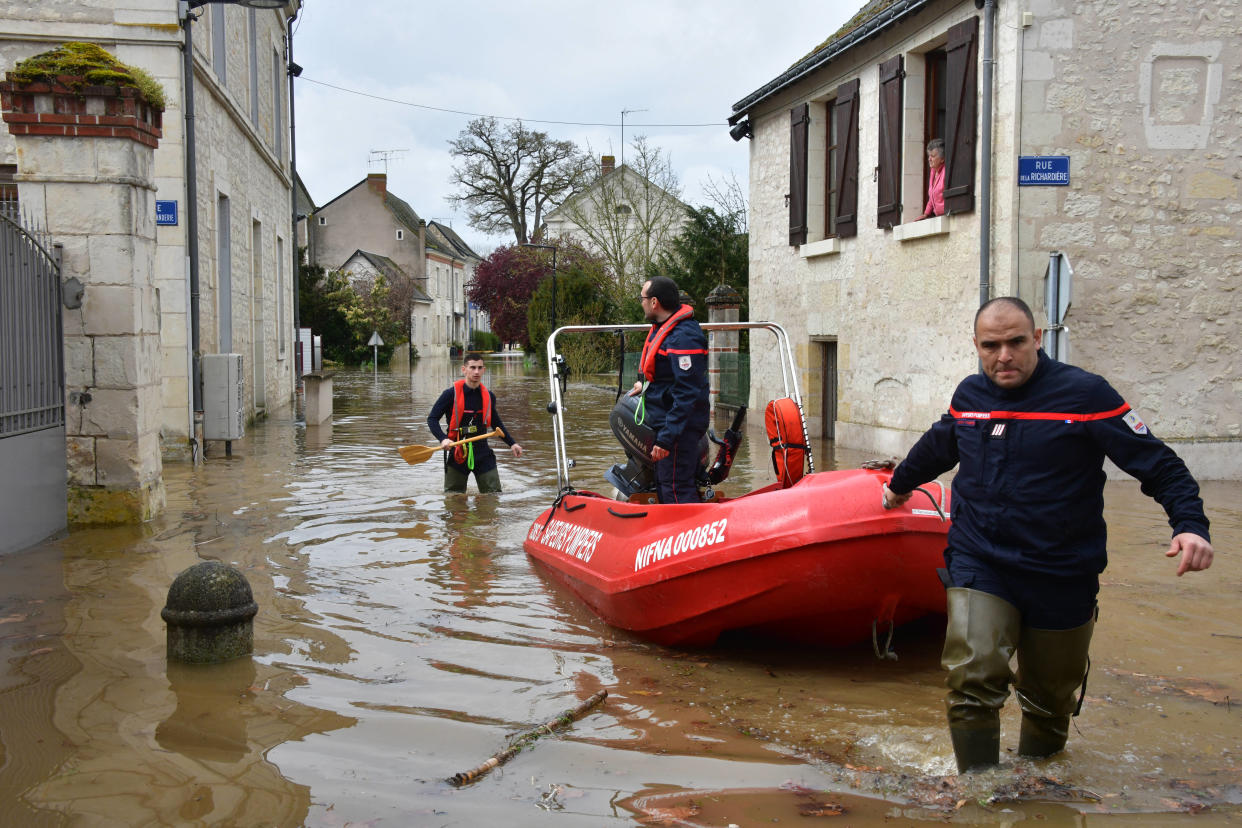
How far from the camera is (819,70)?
16.1 meters

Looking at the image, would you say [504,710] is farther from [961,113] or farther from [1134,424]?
[961,113]

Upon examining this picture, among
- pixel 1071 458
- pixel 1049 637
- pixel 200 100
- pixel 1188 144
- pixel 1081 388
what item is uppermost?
pixel 200 100

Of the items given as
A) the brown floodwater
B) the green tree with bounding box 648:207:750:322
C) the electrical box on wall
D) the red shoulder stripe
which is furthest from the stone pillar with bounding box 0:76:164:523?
the green tree with bounding box 648:207:750:322

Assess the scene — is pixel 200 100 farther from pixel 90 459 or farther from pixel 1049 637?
pixel 1049 637

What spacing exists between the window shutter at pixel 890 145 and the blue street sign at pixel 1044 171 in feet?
9.21

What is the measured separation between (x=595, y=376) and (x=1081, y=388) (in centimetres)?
3242

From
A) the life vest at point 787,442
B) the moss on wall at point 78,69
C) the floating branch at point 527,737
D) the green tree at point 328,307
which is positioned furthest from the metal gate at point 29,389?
the green tree at point 328,307

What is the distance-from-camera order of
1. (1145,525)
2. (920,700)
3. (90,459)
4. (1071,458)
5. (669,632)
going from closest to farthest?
(1071,458) < (920,700) < (669,632) < (90,459) < (1145,525)

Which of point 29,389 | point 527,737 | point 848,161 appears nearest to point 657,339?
point 527,737

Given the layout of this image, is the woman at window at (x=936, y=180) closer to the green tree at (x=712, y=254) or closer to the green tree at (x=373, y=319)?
the green tree at (x=712, y=254)

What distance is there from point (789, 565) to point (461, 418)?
225 inches

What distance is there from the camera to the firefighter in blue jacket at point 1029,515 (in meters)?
3.75

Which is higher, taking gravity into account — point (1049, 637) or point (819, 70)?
point (819, 70)

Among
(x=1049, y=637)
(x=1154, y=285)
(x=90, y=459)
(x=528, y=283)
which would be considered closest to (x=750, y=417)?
(x=1154, y=285)
